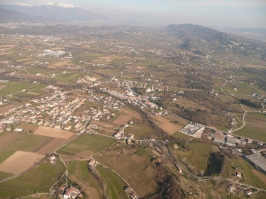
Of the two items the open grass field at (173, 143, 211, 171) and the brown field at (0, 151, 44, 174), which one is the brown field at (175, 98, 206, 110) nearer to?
the open grass field at (173, 143, 211, 171)

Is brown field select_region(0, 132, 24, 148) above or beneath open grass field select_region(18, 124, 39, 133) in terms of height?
beneath

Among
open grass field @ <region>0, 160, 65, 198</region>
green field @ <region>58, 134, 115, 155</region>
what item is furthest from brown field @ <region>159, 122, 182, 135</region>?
open grass field @ <region>0, 160, 65, 198</region>

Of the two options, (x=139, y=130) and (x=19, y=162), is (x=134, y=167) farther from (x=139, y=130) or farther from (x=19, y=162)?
(x=19, y=162)

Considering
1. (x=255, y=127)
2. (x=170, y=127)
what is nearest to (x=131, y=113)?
(x=170, y=127)

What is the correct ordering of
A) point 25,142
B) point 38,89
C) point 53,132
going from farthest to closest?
point 38,89
point 53,132
point 25,142

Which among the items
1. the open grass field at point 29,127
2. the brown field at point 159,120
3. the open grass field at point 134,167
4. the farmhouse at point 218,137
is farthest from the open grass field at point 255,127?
the open grass field at point 29,127

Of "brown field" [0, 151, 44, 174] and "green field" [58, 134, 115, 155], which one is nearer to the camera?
"brown field" [0, 151, 44, 174]

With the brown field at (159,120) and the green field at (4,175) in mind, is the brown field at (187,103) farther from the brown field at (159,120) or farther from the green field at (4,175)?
the green field at (4,175)

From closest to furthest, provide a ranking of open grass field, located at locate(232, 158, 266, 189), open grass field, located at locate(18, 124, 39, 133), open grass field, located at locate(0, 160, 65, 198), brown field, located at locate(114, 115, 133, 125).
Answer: open grass field, located at locate(0, 160, 65, 198)
open grass field, located at locate(232, 158, 266, 189)
open grass field, located at locate(18, 124, 39, 133)
brown field, located at locate(114, 115, 133, 125)
